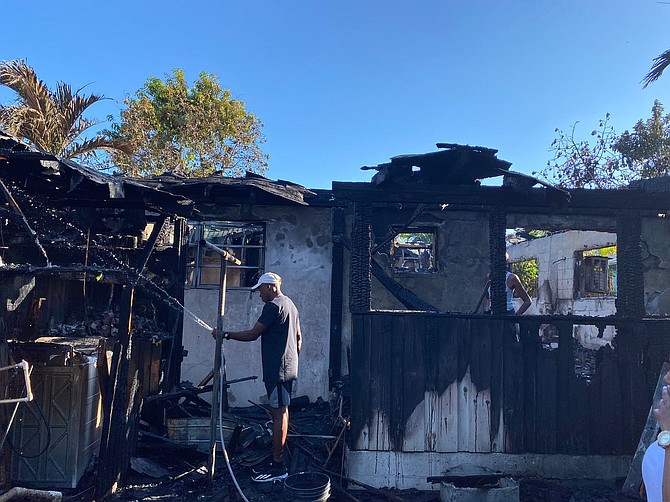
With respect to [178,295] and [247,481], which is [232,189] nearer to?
[178,295]

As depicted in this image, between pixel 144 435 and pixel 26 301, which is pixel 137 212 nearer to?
pixel 26 301

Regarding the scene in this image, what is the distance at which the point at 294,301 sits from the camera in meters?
8.42

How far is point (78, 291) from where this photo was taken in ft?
23.8

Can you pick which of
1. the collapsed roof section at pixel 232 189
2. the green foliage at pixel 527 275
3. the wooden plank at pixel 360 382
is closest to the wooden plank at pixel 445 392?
the wooden plank at pixel 360 382

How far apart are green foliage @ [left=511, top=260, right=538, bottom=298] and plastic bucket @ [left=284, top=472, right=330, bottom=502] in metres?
16.8

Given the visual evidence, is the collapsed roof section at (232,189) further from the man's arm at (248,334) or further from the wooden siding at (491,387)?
the wooden siding at (491,387)

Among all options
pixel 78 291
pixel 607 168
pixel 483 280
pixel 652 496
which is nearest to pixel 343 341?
pixel 483 280

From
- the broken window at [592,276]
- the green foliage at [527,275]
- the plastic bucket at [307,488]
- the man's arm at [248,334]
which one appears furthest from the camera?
the green foliage at [527,275]

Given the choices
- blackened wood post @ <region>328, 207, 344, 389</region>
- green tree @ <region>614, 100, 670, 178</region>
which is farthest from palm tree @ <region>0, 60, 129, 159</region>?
green tree @ <region>614, 100, 670, 178</region>

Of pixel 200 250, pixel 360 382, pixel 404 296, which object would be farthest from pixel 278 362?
pixel 200 250

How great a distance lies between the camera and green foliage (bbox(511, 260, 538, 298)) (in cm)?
2022

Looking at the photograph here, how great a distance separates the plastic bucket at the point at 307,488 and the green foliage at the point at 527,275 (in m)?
16.8

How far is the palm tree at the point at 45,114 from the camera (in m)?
8.97

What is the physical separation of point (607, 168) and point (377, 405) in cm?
1415
